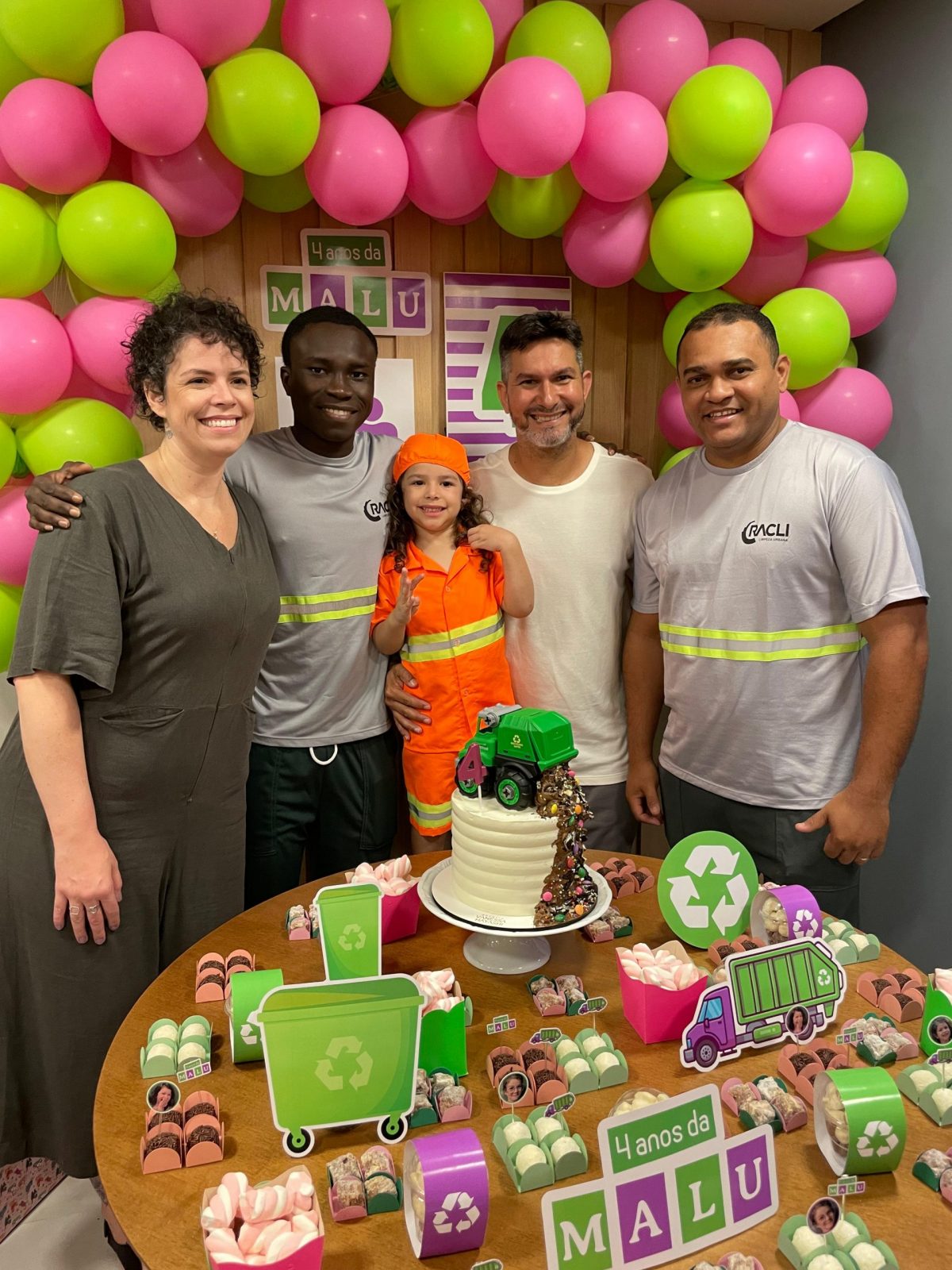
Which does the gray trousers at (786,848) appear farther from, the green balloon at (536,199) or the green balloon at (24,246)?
the green balloon at (24,246)

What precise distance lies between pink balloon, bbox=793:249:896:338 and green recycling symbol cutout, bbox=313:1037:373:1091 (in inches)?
96.7

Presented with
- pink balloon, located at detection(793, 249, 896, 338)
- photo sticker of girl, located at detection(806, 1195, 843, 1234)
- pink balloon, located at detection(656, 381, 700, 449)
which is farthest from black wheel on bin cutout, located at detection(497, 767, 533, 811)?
pink balloon, located at detection(793, 249, 896, 338)

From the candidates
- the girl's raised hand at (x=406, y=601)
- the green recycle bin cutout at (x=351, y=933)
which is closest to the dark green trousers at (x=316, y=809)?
the girl's raised hand at (x=406, y=601)

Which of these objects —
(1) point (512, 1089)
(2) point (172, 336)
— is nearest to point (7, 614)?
(2) point (172, 336)

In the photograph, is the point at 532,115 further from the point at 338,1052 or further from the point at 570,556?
the point at 338,1052

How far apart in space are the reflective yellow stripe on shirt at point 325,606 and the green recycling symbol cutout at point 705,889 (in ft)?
3.79

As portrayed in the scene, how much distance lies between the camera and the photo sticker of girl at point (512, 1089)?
128 centimetres

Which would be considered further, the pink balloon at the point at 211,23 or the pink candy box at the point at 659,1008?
the pink balloon at the point at 211,23

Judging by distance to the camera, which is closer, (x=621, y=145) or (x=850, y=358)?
(x=621, y=145)

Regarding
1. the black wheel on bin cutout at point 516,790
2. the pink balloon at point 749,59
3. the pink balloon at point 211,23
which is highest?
the pink balloon at point 749,59

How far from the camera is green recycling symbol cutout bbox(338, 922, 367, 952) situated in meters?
1.53

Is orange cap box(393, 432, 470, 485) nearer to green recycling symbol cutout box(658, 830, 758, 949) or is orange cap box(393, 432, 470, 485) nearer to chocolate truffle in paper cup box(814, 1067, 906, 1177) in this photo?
green recycling symbol cutout box(658, 830, 758, 949)

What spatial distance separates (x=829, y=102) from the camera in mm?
2666

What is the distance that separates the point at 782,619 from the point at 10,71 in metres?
2.23
